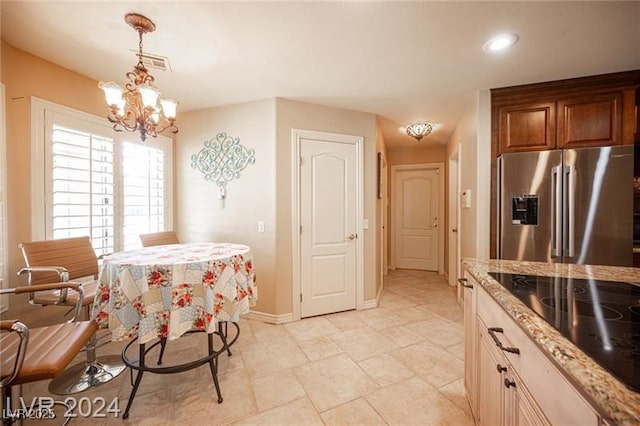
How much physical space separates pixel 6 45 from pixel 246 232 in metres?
2.35

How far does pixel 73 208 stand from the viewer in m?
2.39

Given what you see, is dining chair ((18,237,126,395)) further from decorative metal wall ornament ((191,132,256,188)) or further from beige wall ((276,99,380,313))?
beige wall ((276,99,380,313))

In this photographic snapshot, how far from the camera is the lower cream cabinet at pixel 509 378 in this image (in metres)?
0.63

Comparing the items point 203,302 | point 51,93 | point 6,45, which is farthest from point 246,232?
point 6,45

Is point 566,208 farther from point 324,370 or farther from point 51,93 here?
point 51,93

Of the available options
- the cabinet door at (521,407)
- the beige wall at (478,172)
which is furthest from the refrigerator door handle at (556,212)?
the cabinet door at (521,407)

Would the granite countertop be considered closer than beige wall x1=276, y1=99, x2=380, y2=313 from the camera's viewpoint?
Yes

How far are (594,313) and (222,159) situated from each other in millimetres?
3225

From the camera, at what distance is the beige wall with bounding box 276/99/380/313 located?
2.92 meters

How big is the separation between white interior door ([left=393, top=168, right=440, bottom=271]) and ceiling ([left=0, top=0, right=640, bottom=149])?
253 cm

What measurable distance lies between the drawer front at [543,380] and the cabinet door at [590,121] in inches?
94.5

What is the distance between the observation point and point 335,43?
76.2 inches

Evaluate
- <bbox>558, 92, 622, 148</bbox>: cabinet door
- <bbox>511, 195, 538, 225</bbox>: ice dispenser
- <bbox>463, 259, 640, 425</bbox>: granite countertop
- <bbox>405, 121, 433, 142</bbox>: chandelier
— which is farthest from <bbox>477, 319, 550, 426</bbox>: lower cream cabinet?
<bbox>405, 121, 433, 142</bbox>: chandelier

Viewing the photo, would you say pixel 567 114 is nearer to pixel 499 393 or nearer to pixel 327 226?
pixel 327 226
